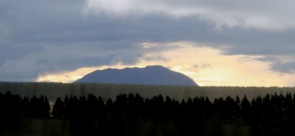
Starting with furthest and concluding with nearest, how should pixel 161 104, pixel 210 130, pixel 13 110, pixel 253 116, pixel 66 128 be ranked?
pixel 253 116
pixel 161 104
pixel 13 110
pixel 66 128
pixel 210 130

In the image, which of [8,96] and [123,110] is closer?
[123,110]

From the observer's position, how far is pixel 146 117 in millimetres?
35781

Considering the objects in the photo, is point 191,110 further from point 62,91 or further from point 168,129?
point 62,91

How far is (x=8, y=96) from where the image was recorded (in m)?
40.8

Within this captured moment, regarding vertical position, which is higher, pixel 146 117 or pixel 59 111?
pixel 59 111

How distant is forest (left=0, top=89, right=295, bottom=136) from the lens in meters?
27.3

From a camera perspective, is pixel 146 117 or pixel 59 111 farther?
pixel 59 111

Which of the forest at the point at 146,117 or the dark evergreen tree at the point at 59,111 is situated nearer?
the forest at the point at 146,117

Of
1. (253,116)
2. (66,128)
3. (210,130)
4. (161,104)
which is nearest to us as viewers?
(210,130)

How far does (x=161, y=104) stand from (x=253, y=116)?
21.4ft

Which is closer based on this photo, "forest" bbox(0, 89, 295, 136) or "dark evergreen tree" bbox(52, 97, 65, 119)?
"forest" bbox(0, 89, 295, 136)

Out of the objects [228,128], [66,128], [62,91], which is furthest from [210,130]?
[62,91]

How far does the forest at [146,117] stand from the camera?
27328 millimetres

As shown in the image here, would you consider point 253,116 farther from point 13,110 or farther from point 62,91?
point 62,91
